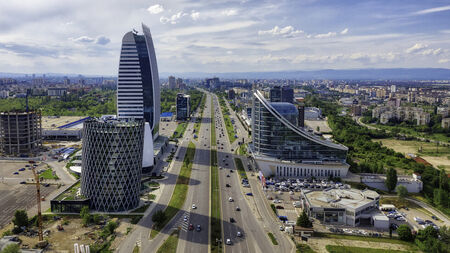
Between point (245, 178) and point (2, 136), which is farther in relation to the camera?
point (2, 136)

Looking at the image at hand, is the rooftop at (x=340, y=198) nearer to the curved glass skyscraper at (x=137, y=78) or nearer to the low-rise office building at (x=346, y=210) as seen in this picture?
the low-rise office building at (x=346, y=210)

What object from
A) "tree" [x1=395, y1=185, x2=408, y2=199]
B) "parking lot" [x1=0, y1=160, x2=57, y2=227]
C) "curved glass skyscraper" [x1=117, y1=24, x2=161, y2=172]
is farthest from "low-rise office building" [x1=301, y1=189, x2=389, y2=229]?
"curved glass skyscraper" [x1=117, y1=24, x2=161, y2=172]

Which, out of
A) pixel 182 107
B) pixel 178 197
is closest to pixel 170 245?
pixel 178 197

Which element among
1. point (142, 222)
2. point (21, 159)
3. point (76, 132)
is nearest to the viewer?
point (142, 222)

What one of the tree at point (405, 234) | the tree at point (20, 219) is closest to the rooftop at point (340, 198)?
the tree at point (405, 234)

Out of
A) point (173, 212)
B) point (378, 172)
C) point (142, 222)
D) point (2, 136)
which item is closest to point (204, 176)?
point (173, 212)

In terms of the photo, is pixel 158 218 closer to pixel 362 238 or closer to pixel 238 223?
pixel 238 223

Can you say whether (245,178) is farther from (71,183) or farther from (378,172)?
(71,183)

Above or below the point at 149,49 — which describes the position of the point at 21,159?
below
